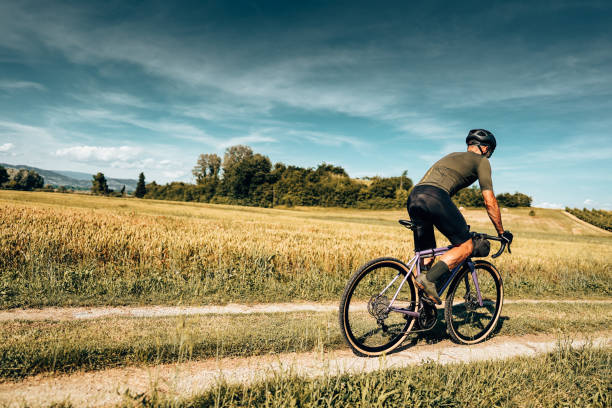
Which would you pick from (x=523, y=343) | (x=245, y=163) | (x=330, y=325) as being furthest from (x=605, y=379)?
(x=245, y=163)

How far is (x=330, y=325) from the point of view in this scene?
5117 mm

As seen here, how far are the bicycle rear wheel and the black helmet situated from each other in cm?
208

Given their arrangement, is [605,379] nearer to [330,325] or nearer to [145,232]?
[330,325]

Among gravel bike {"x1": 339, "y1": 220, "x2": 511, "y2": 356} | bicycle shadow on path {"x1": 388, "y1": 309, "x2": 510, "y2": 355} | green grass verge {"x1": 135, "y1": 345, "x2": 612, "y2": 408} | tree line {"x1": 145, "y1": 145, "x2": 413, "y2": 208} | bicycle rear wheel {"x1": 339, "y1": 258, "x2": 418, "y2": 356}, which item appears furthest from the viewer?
tree line {"x1": 145, "y1": 145, "x2": 413, "y2": 208}

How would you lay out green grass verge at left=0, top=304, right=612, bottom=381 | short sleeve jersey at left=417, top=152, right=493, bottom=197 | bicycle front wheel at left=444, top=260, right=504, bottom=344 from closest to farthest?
green grass verge at left=0, top=304, right=612, bottom=381 < short sleeve jersey at left=417, top=152, right=493, bottom=197 < bicycle front wheel at left=444, top=260, right=504, bottom=344

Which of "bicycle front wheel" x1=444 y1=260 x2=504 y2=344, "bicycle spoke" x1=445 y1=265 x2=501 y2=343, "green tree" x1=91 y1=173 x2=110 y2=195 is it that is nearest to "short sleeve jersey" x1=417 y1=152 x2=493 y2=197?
"bicycle front wheel" x1=444 y1=260 x2=504 y2=344

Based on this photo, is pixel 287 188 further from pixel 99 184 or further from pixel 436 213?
pixel 436 213

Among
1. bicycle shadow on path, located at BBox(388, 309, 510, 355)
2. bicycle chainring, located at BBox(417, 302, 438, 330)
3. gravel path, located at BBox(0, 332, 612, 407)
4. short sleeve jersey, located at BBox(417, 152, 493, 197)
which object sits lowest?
bicycle shadow on path, located at BBox(388, 309, 510, 355)

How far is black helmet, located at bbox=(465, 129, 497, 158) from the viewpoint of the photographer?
15.1 ft

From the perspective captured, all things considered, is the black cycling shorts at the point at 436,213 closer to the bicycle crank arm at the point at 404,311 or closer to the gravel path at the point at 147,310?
the bicycle crank arm at the point at 404,311

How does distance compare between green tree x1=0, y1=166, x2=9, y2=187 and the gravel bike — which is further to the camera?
green tree x1=0, y1=166, x2=9, y2=187

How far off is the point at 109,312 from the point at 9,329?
1.56 m

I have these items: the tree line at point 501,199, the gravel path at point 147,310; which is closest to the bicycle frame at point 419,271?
the gravel path at point 147,310

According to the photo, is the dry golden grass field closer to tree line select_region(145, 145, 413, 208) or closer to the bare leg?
the bare leg
